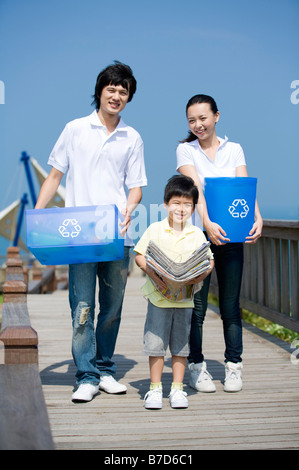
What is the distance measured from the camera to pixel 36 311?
25.8ft

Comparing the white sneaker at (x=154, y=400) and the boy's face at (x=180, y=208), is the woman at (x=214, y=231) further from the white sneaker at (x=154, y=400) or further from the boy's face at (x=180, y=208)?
the white sneaker at (x=154, y=400)

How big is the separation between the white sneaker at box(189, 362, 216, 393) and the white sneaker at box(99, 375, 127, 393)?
0.44 metres

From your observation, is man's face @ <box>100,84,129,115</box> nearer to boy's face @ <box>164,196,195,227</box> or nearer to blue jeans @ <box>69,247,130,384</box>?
boy's face @ <box>164,196,195,227</box>

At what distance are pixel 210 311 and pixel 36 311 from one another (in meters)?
2.16

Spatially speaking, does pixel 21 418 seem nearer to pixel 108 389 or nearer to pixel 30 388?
pixel 30 388

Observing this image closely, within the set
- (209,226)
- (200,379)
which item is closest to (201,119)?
(209,226)

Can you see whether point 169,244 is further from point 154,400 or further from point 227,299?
point 154,400

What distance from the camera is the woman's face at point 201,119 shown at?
3.73m

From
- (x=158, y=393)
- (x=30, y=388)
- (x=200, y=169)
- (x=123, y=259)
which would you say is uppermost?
(x=200, y=169)

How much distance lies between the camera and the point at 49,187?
375 centimetres

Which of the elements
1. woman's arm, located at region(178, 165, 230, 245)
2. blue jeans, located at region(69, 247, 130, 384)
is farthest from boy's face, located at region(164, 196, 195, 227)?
blue jeans, located at region(69, 247, 130, 384)

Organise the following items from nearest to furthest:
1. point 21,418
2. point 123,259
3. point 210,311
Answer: point 21,418 → point 123,259 → point 210,311
